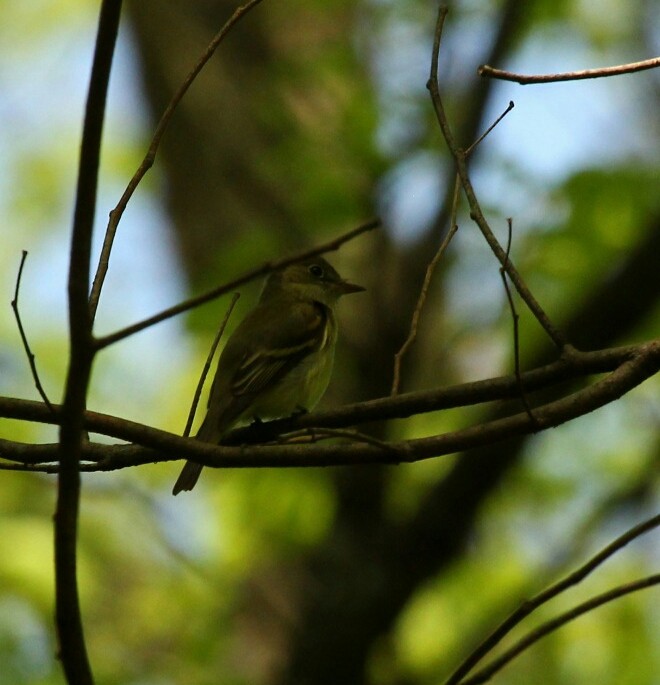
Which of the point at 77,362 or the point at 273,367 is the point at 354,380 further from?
the point at 77,362

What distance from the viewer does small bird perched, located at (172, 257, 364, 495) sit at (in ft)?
17.9

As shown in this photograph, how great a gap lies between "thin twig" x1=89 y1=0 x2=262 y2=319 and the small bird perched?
169cm

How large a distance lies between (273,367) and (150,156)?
247cm

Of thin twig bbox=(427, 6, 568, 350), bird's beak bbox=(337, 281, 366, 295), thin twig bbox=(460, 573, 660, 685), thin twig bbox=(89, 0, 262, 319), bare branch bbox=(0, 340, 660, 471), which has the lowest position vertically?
thin twig bbox=(460, 573, 660, 685)

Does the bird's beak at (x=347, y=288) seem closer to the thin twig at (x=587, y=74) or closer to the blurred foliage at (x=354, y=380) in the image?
the blurred foliage at (x=354, y=380)

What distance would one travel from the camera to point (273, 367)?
572 centimetres

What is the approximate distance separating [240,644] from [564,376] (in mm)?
6079

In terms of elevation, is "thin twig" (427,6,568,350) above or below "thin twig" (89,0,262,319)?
below

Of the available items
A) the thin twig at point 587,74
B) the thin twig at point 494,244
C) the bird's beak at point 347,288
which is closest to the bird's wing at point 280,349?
the bird's beak at point 347,288

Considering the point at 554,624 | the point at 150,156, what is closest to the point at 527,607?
the point at 554,624

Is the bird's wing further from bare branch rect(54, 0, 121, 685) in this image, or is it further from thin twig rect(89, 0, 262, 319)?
bare branch rect(54, 0, 121, 685)

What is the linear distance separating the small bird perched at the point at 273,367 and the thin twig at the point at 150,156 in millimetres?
1690

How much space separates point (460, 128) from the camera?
785 cm

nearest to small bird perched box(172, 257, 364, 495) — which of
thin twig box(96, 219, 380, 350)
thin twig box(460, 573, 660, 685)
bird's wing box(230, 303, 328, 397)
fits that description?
bird's wing box(230, 303, 328, 397)
